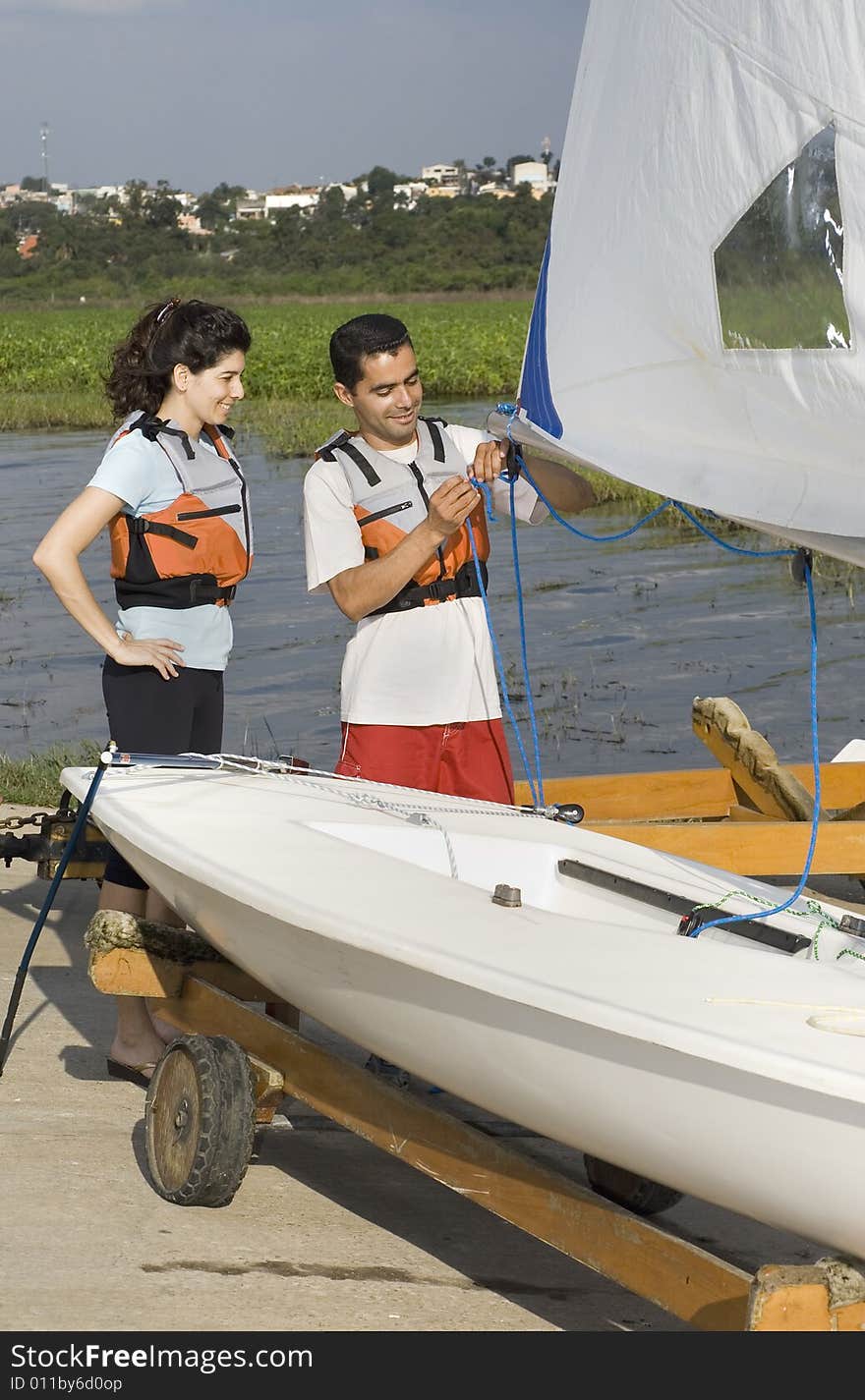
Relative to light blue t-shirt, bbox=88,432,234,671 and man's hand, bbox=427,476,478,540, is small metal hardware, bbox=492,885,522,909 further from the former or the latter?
light blue t-shirt, bbox=88,432,234,671

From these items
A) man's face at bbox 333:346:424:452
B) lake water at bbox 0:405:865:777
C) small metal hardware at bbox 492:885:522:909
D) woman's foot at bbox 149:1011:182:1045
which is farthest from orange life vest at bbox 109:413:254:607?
lake water at bbox 0:405:865:777

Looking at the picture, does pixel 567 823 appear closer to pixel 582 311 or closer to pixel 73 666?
pixel 582 311

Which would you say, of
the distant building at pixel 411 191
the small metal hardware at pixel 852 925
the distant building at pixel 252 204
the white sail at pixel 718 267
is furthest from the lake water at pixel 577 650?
the distant building at pixel 252 204

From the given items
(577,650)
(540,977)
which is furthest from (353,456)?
(577,650)

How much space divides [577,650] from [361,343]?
23.7ft

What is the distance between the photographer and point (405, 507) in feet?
13.9

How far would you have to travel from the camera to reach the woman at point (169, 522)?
411 cm

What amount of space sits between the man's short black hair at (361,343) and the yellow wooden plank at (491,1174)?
1.43m

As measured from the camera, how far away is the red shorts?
436 cm

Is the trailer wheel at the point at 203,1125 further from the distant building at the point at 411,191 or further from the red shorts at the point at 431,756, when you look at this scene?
the distant building at the point at 411,191

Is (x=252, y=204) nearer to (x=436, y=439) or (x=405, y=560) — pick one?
(x=436, y=439)

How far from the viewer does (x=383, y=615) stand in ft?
14.0
